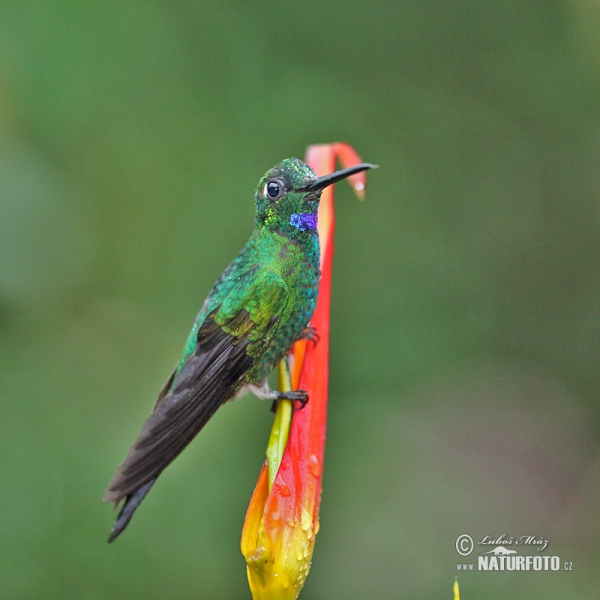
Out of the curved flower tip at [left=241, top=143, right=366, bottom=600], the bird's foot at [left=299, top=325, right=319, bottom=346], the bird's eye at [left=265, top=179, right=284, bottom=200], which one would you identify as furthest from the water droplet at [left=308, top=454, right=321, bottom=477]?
the bird's eye at [left=265, top=179, right=284, bottom=200]

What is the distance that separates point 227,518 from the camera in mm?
2100

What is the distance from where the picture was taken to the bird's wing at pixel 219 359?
1479mm

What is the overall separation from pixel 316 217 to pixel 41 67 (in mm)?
1097

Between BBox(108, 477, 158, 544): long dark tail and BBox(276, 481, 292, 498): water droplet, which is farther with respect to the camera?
BBox(108, 477, 158, 544): long dark tail

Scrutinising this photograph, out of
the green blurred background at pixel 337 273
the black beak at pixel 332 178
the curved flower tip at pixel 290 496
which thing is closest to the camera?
the curved flower tip at pixel 290 496

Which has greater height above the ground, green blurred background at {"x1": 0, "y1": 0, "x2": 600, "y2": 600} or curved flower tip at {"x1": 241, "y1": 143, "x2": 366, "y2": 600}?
green blurred background at {"x1": 0, "y1": 0, "x2": 600, "y2": 600}

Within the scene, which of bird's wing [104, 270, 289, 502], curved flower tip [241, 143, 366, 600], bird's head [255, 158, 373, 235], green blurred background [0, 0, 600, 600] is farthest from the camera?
green blurred background [0, 0, 600, 600]

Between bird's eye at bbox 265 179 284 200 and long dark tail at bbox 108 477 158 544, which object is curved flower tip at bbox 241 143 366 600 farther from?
bird's eye at bbox 265 179 284 200

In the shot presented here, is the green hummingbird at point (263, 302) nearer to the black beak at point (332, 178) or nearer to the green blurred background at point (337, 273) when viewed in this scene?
the black beak at point (332, 178)

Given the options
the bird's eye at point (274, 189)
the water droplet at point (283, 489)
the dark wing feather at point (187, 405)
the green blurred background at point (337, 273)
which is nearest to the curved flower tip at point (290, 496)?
the water droplet at point (283, 489)

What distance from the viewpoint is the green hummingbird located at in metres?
1.66

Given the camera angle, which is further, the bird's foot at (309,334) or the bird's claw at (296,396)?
the bird's foot at (309,334)

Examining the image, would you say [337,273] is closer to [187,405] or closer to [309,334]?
[309,334]

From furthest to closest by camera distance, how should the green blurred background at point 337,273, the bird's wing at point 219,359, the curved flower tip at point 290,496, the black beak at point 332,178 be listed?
the green blurred background at point 337,273
the bird's wing at point 219,359
the black beak at point 332,178
the curved flower tip at point 290,496
